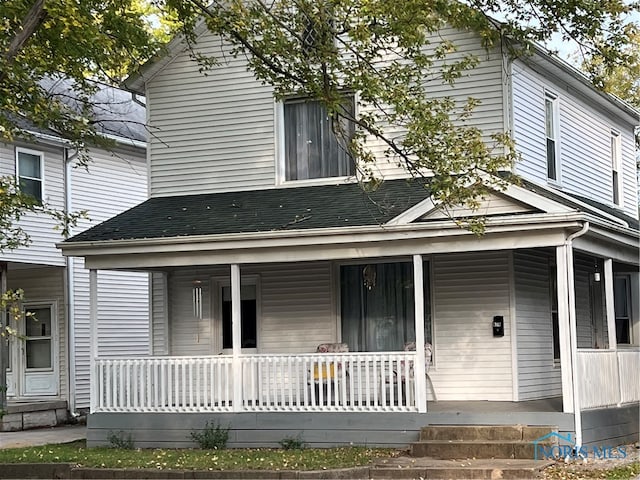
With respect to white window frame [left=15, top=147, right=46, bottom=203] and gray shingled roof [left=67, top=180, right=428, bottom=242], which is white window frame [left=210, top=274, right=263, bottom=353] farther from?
white window frame [left=15, top=147, right=46, bottom=203]

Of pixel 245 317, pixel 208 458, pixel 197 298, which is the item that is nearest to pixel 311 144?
pixel 245 317

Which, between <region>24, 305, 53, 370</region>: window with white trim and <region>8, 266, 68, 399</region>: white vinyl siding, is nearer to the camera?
<region>8, 266, 68, 399</region>: white vinyl siding

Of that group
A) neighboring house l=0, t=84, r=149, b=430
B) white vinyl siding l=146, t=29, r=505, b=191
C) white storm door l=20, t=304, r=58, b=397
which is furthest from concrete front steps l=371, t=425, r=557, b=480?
white storm door l=20, t=304, r=58, b=397

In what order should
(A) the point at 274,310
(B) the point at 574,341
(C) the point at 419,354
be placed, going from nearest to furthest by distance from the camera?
(B) the point at 574,341 < (C) the point at 419,354 < (A) the point at 274,310

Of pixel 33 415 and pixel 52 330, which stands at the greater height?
pixel 52 330

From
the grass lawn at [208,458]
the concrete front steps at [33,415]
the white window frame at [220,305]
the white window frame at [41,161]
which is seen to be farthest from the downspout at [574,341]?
the white window frame at [41,161]

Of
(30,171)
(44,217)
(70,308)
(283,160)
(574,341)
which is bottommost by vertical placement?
(574,341)

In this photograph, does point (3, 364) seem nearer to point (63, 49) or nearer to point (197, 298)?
point (197, 298)

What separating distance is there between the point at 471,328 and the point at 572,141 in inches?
195

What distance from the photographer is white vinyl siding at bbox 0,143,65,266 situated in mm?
22203

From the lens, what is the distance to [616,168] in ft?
73.9

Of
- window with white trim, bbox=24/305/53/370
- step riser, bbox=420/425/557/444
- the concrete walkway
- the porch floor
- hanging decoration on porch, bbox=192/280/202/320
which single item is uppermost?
hanging decoration on porch, bbox=192/280/202/320

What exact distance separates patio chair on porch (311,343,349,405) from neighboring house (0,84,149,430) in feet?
25.7

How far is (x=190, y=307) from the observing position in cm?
1880
